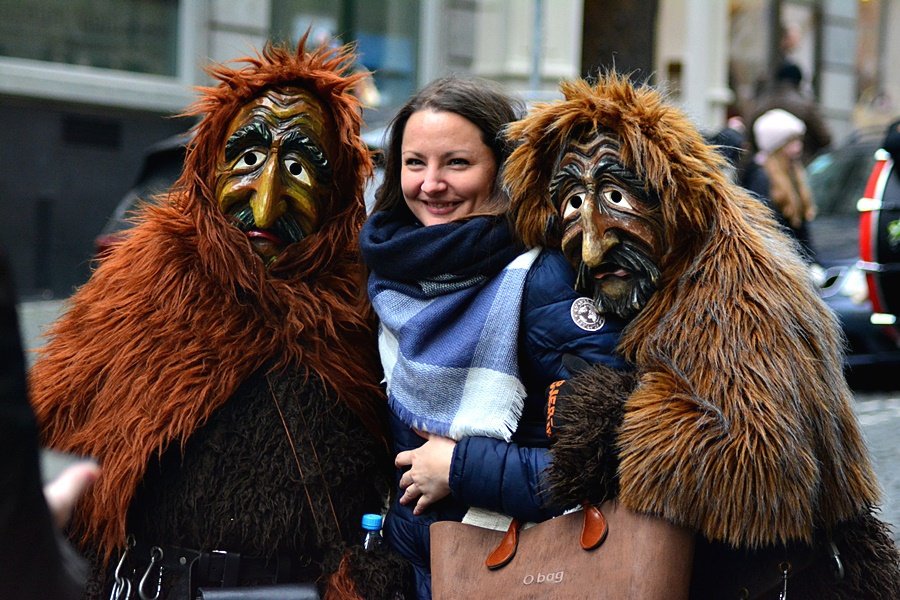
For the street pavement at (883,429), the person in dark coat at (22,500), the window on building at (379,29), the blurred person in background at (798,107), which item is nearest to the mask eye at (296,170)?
the street pavement at (883,429)

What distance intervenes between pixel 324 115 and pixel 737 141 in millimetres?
3327

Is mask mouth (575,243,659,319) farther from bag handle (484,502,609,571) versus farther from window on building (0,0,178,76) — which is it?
window on building (0,0,178,76)

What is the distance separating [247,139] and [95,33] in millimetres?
9537

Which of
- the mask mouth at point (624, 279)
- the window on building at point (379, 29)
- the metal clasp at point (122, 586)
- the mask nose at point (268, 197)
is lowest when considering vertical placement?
the metal clasp at point (122, 586)

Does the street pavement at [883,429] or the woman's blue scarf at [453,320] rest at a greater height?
the woman's blue scarf at [453,320]

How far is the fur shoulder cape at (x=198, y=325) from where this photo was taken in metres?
3.13

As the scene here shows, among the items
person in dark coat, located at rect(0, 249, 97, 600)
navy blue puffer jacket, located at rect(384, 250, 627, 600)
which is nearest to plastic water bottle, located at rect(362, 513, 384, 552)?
navy blue puffer jacket, located at rect(384, 250, 627, 600)

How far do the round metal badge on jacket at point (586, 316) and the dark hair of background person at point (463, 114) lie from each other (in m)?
0.38

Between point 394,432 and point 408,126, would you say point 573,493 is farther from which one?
point 408,126

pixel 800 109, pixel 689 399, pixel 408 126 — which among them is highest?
pixel 800 109

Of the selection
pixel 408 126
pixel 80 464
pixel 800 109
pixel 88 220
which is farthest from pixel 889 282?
pixel 88 220

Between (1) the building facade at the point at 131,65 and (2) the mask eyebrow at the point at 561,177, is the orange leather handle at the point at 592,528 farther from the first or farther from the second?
(1) the building facade at the point at 131,65

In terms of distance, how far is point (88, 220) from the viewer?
11.9m

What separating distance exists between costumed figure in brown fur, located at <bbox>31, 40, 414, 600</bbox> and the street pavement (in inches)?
20.2
